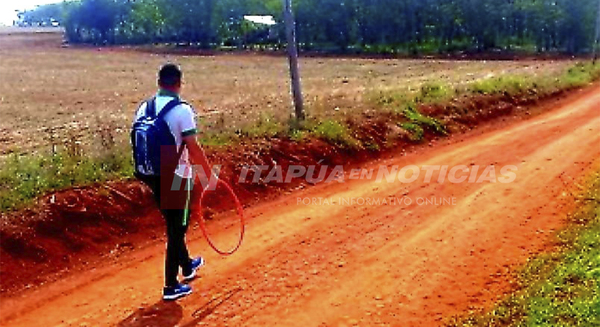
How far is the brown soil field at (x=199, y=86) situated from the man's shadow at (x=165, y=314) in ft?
19.8

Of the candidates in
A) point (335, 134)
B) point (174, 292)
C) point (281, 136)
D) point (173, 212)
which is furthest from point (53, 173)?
point (335, 134)

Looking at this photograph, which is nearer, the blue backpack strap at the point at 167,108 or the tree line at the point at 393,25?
the blue backpack strap at the point at 167,108

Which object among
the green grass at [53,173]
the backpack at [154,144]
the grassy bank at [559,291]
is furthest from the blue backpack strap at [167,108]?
the green grass at [53,173]

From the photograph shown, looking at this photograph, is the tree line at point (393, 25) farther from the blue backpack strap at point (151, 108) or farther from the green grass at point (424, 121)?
the blue backpack strap at point (151, 108)

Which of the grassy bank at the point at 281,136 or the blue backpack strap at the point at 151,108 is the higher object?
the blue backpack strap at the point at 151,108

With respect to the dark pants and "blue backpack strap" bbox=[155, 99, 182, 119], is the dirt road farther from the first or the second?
"blue backpack strap" bbox=[155, 99, 182, 119]

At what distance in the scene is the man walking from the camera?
16.9 feet

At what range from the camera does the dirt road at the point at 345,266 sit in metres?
5.26

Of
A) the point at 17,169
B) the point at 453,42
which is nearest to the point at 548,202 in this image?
the point at 17,169

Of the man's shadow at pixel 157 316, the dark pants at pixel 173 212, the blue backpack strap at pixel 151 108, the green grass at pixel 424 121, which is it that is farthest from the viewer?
the green grass at pixel 424 121

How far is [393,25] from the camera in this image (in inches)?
2391

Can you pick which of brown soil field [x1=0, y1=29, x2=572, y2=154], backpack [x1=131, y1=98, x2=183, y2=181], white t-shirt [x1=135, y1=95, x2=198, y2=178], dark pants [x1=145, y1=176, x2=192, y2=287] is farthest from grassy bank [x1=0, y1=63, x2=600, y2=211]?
white t-shirt [x1=135, y1=95, x2=198, y2=178]

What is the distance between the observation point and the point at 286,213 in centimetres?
818

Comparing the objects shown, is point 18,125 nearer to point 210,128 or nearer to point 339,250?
point 210,128
